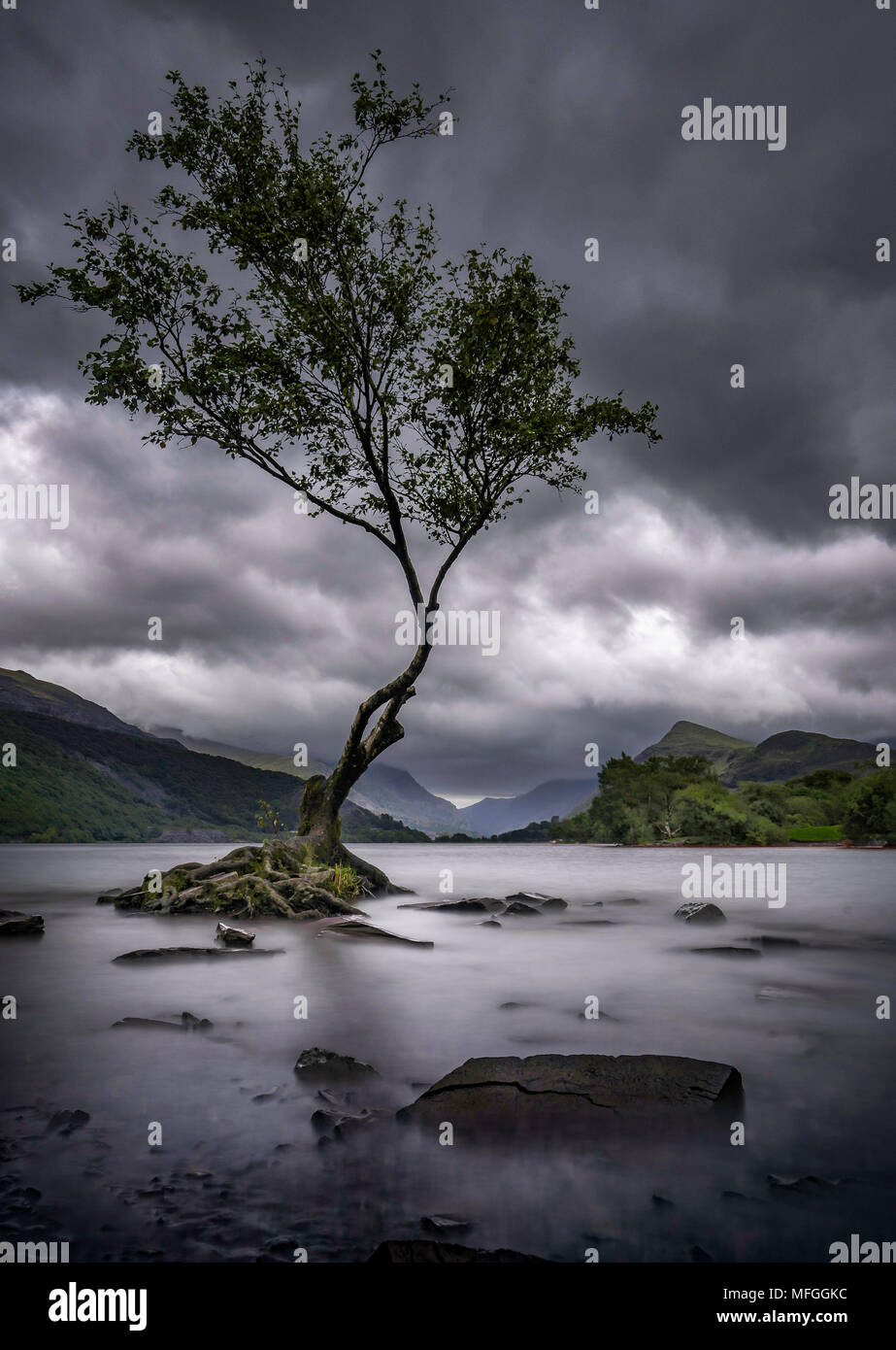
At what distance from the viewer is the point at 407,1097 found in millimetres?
6188

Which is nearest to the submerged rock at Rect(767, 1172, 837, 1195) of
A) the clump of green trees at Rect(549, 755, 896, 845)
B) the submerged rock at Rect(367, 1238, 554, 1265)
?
the submerged rock at Rect(367, 1238, 554, 1265)

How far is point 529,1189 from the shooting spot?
4512mm

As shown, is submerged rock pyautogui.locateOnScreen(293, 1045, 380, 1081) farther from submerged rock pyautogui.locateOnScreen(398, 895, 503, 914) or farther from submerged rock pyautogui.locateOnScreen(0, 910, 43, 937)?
submerged rock pyautogui.locateOnScreen(398, 895, 503, 914)

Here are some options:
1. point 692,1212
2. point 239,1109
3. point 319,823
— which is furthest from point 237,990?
point 319,823

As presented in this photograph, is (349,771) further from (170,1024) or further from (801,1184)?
(801,1184)

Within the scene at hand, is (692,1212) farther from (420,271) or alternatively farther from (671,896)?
(671,896)

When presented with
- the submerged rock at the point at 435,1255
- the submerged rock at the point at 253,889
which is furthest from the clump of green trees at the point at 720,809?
the submerged rock at the point at 435,1255

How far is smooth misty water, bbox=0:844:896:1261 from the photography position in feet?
13.5

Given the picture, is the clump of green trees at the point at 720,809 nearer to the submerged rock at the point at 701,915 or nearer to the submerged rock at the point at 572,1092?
the submerged rock at the point at 701,915

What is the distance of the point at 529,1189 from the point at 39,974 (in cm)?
1024

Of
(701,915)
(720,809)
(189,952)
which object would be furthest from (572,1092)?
(720,809)

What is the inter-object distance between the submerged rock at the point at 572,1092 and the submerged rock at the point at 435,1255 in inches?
67.0

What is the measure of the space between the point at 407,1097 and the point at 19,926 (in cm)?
1401
